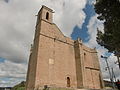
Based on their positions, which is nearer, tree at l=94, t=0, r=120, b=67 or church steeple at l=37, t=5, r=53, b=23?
tree at l=94, t=0, r=120, b=67

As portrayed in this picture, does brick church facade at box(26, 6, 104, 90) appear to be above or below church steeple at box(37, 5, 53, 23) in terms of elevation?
below

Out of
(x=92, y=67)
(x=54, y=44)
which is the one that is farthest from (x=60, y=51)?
(x=92, y=67)

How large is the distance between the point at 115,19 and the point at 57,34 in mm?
16463

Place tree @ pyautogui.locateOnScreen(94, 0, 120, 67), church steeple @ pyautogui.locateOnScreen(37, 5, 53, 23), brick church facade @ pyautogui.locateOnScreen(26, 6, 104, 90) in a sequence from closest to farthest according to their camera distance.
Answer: tree @ pyautogui.locateOnScreen(94, 0, 120, 67) → brick church facade @ pyautogui.locateOnScreen(26, 6, 104, 90) → church steeple @ pyautogui.locateOnScreen(37, 5, 53, 23)

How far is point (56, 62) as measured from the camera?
21516 millimetres

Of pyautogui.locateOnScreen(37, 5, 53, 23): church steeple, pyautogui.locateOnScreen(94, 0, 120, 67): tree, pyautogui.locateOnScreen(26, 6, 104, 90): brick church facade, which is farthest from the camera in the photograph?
pyautogui.locateOnScreen(37, 5, 53, 23): church steeple

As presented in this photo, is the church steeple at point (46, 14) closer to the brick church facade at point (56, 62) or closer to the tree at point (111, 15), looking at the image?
the brick church facade at point (56, 62)

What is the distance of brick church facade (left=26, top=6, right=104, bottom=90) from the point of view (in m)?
19.3

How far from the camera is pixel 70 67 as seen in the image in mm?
23344

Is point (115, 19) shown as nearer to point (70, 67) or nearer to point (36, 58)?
point (36, 58)

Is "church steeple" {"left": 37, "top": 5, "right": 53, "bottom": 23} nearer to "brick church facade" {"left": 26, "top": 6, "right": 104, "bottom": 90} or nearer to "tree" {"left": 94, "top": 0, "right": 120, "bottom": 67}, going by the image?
"brick church facade" {"left": 26, "top": 6, "right": 104, "bottom": 90}

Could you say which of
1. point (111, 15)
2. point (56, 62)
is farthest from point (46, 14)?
point (111, 15)

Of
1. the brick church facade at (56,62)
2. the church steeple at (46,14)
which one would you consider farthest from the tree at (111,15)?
the church steeple at (46,14)

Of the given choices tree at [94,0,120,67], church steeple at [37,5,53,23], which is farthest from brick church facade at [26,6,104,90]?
tree at [94,0,120,67]
